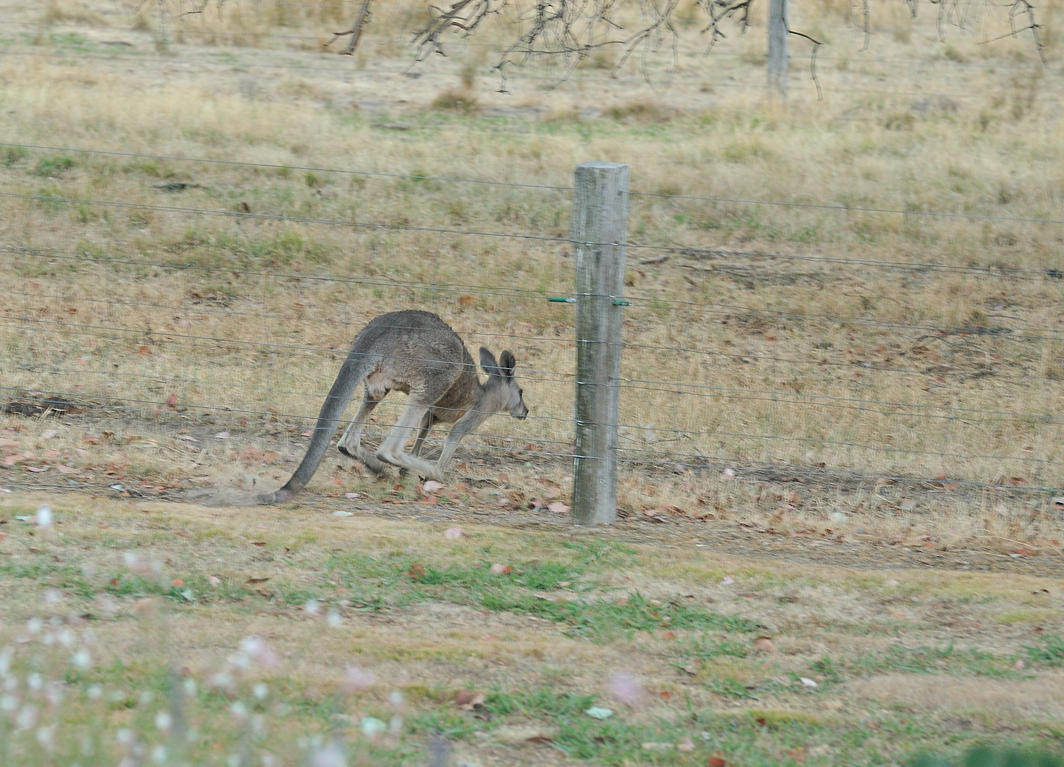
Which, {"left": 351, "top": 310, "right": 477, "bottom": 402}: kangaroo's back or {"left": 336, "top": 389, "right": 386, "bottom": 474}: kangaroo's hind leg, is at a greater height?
{"left": 351, "top": 310, "right": 477, "bottom": 402}: kangaroo's back

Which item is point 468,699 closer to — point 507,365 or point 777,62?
point 507,365

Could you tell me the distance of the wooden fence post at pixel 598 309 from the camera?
22.6 feet

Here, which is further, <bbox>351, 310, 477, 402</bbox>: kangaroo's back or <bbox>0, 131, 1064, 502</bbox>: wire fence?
<bbox>0, 131, 1064, 502</bbox>: wire fence

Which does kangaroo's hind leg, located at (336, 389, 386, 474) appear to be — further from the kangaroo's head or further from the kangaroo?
Result: the kangaroo's head

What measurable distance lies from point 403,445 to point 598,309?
1874 millimetres

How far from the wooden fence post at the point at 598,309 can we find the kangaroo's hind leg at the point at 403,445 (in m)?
1.40

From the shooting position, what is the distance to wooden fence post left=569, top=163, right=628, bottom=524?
6891 mm

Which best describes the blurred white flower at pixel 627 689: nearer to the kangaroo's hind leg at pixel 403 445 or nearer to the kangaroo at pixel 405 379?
the kangaroo at pixel 405 379

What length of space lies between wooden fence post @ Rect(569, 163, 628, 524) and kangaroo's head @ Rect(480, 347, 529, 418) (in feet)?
6.14

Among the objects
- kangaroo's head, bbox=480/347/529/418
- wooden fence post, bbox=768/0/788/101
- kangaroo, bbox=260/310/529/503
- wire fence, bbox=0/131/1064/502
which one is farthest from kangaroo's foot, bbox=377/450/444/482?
wooden fence post, bbox=768/0/788/101

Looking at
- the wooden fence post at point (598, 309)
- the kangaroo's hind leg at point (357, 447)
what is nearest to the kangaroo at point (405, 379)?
the kangaroo's hind leg at point (357, 447)

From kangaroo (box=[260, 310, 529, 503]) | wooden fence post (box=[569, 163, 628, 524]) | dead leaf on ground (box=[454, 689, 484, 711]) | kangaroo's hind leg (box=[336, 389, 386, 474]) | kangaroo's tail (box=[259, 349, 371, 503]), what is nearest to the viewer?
dead leaf on ground (box=[454, 689, 484, 711])

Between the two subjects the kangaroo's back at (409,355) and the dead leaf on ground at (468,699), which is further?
the kangaroo's back at (409,355)

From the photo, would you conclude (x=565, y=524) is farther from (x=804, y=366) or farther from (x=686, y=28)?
(x=686, y=28)
